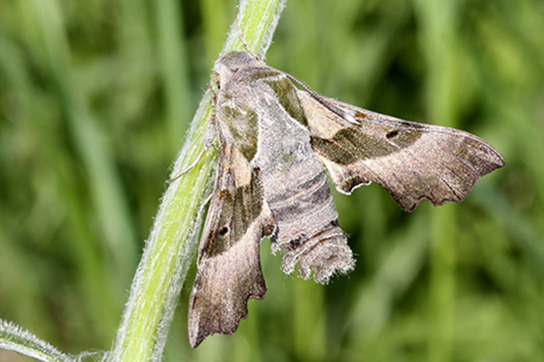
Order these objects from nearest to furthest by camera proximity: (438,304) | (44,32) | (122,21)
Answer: (44,32)
(438,304)
(122,21)

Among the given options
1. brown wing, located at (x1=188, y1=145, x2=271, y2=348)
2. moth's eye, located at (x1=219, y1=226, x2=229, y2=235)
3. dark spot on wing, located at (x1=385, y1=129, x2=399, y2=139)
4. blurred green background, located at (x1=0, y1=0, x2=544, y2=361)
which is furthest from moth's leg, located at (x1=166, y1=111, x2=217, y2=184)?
blurred green background, located at (x1=0, y1=0, x2=544, y2=361)

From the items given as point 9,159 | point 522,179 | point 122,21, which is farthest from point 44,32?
point 522,179

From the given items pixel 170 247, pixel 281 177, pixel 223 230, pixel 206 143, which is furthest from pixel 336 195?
pixel 170 247

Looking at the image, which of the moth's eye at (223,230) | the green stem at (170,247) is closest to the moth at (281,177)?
the moth's eye at (223,230)

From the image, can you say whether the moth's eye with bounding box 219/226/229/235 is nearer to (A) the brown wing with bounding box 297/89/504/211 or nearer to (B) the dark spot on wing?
(A) the brown wing with bounding box 297/89/504/211

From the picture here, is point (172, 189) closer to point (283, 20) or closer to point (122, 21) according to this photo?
point (283, 20)

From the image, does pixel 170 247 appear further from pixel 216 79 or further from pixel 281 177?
pixel 216 79
